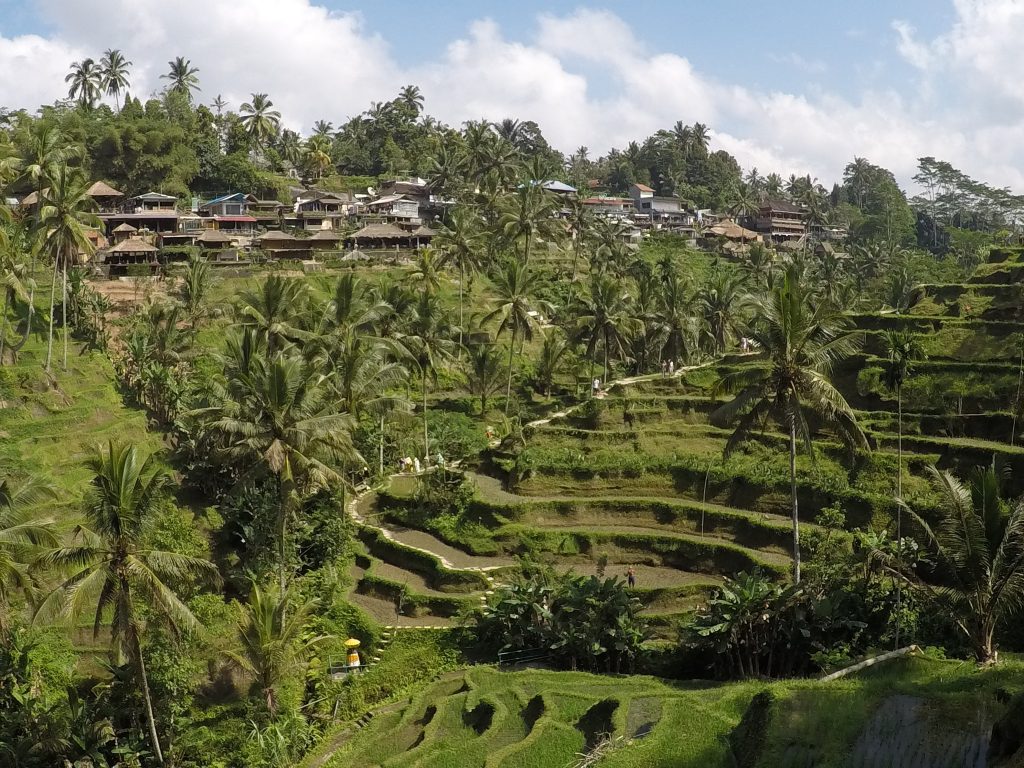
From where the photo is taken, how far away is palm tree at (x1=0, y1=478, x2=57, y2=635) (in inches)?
1085

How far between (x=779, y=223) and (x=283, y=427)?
102m

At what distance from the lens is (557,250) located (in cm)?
9300

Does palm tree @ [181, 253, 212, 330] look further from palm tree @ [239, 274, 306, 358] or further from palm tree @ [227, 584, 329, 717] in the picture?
palm tree @ [227, 584, 329, 717]

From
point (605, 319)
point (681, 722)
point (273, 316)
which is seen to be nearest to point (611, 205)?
point (605, 319)

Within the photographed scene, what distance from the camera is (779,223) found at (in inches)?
4835

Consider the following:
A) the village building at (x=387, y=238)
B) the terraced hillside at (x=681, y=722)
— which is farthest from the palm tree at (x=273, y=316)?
the village building at (x=387, y=238)

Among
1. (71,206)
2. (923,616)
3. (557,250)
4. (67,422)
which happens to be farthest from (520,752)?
(557,250)

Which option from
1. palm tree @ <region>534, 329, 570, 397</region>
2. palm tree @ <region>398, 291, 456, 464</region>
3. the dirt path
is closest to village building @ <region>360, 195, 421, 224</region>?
palm tree @ <region>534, 329, 570, 397</region>

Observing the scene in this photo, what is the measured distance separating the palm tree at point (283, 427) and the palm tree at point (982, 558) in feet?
64.7

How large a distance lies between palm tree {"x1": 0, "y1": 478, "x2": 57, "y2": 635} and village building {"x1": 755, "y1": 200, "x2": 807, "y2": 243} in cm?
10695

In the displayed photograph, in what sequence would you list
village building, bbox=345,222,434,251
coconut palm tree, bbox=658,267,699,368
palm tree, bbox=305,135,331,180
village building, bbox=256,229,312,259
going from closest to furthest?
1. coconut palm tree, bbox=658,267,699,368
2. village building, bbox=256,229,312,259
3. village building, bbox=345,222,434,251
4. palm tree, bbox=305,135,331,180

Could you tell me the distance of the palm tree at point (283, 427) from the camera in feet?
105

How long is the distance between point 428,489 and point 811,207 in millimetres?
93149

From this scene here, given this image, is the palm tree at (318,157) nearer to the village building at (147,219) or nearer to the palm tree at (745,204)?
the village building at (147,219)
